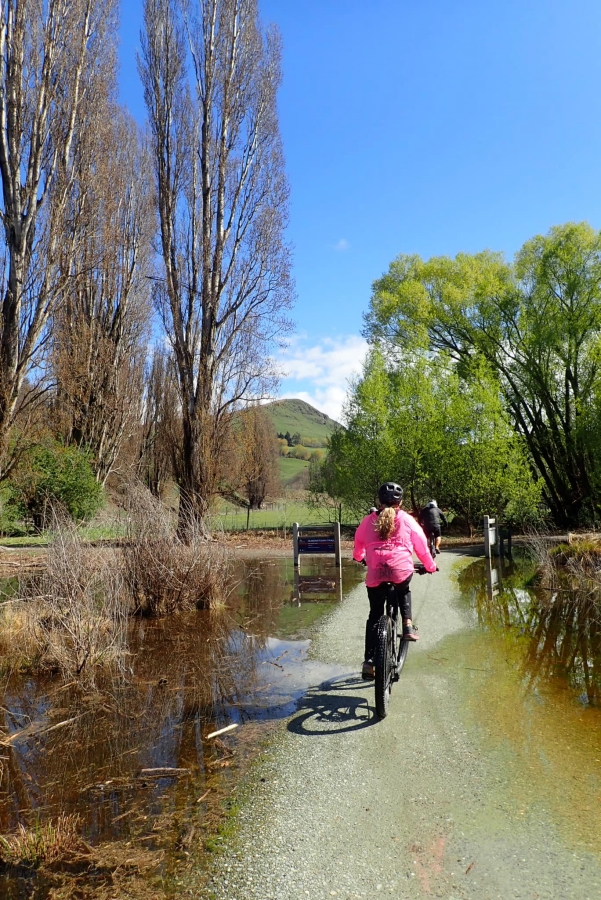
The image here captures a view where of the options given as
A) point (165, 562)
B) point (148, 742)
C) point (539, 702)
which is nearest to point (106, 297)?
point (165, 562)

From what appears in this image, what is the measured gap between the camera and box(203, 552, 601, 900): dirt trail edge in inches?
107

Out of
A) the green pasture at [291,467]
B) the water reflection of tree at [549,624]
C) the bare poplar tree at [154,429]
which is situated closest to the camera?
the water reflection of tree at [549,624]

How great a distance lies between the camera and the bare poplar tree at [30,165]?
13.3 m

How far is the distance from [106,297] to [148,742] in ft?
74.3

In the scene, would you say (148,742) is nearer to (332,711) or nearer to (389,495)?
(332,711)

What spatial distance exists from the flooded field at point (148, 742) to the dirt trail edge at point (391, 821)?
0.31 metres

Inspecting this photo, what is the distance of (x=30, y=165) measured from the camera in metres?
13.9

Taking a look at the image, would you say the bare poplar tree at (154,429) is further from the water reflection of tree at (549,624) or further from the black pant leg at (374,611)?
the black pant leg at (374,611)

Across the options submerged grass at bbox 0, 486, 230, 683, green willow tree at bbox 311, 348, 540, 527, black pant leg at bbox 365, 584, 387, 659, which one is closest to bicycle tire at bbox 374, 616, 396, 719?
black pant leg at bbox 365, 584, 387, 659

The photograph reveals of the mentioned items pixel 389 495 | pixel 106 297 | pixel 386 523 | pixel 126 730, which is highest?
pixel 106 297

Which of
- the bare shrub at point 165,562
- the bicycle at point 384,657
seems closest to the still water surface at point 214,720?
the bare shrub at point 165,562

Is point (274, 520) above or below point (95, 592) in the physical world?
below

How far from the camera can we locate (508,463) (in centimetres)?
2242

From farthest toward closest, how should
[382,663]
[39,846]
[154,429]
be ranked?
[154,429] < [382,663] < [39,846]
